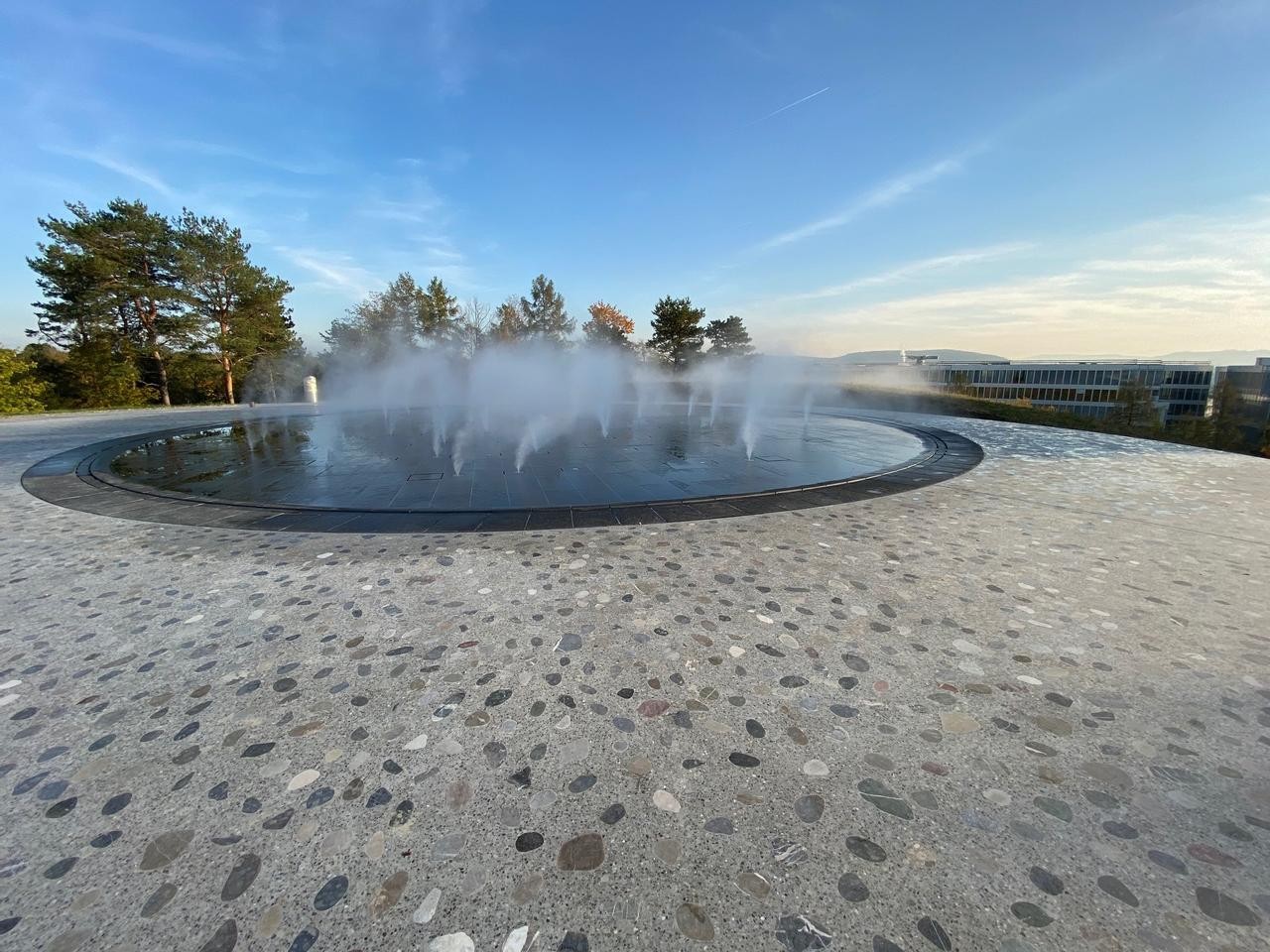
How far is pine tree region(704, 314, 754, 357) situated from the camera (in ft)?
116

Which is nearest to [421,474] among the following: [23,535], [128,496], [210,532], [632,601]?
[210,532]

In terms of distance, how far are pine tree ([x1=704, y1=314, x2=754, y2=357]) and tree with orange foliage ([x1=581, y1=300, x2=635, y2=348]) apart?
26.3 ft

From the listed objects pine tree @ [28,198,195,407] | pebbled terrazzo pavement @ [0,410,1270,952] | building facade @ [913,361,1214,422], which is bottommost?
pebbled terrazzo pavement @ [0,410,1270,952]

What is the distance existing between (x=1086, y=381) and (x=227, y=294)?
90.5 metres

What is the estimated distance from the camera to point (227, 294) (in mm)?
27000

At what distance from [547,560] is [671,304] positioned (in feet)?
106

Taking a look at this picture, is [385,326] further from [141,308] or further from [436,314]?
[141,308]

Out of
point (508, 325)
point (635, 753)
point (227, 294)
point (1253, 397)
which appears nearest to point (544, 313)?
point (508, 325)

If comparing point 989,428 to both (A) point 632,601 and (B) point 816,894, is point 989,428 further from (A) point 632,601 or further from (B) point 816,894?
(B) point 816,894

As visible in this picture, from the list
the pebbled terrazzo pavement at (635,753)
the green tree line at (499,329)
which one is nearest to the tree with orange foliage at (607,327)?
the green tree line at (499,329)

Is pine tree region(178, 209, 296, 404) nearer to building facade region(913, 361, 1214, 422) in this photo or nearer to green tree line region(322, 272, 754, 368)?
green tree line region(322, 272, 754, 368)

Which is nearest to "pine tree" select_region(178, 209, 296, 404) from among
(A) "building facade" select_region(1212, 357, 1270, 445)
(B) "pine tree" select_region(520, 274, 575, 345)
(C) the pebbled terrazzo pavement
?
(B) "pine tree" select_region(520, 274, 575, 345)

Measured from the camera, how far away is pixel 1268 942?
4.60ft

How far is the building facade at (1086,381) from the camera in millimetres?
62406
